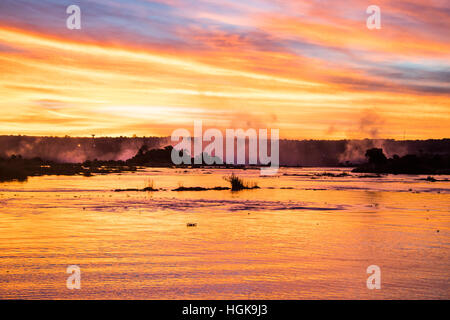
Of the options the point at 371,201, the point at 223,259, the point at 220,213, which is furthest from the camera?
the point at 371,201

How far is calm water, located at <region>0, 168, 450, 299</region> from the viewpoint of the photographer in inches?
467

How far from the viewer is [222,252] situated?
16.3m

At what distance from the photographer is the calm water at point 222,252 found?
1187 cm

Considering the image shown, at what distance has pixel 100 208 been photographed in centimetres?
2961

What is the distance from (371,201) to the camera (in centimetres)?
3625

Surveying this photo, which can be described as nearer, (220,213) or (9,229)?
(9,229)

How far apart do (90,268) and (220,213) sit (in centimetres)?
1438

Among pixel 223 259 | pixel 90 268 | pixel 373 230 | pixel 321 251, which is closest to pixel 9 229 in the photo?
pixel 90 268

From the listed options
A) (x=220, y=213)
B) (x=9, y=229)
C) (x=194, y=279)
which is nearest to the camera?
(x=194, y=279)
